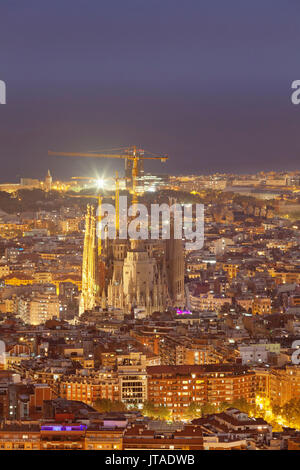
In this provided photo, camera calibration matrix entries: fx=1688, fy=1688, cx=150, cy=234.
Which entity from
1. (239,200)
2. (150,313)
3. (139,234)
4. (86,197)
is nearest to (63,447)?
(150,313)

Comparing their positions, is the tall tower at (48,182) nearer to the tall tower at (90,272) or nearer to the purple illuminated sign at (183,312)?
the tall tower at (90,272)

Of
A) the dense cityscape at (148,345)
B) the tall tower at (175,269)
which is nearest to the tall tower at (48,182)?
the dense cityscape at (148,345)

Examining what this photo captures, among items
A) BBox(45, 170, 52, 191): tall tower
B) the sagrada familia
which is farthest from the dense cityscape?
BBox(45, 170, 52, 191): tall tower

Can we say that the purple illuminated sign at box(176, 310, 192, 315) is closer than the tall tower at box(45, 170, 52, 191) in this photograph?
Yes

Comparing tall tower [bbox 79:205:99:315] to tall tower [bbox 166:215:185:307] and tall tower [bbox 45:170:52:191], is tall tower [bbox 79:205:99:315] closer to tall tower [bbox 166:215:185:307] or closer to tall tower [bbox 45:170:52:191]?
tall tower [bbox 166:215:185:307]

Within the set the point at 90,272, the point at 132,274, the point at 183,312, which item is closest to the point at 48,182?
the point at 90,272

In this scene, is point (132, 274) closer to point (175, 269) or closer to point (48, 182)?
point (175, 269)
